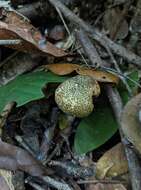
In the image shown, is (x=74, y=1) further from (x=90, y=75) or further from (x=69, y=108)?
(x=69, y=108)

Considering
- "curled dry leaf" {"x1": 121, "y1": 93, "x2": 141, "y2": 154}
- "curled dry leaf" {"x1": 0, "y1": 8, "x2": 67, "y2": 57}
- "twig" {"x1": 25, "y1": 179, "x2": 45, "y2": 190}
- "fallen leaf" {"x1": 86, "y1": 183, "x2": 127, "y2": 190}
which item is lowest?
"fallen leaf" {"x1": 86, "y1": 183, "x2": 127, "y2": 190}

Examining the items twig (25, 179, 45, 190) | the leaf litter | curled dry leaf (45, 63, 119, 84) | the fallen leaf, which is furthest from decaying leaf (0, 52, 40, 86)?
the fallen leaf

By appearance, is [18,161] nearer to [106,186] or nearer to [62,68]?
[106,186]

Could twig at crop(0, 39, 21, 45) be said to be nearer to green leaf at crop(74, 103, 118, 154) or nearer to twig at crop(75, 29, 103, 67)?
twig at crop(75, 29, 103, 67)

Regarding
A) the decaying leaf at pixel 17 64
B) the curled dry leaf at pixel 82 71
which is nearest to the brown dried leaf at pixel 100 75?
the curled dry leaf at pixel 82 71

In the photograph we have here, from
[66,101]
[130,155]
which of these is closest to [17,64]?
[66,101]

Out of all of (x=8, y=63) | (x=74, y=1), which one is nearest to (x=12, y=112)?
(x=8, y=63)

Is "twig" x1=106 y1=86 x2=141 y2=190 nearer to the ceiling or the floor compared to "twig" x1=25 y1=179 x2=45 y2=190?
nearer to the ceiling

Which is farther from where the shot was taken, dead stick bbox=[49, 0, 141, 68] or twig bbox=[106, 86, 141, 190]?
dead stick bbox=[49, 0, 141, 68]
